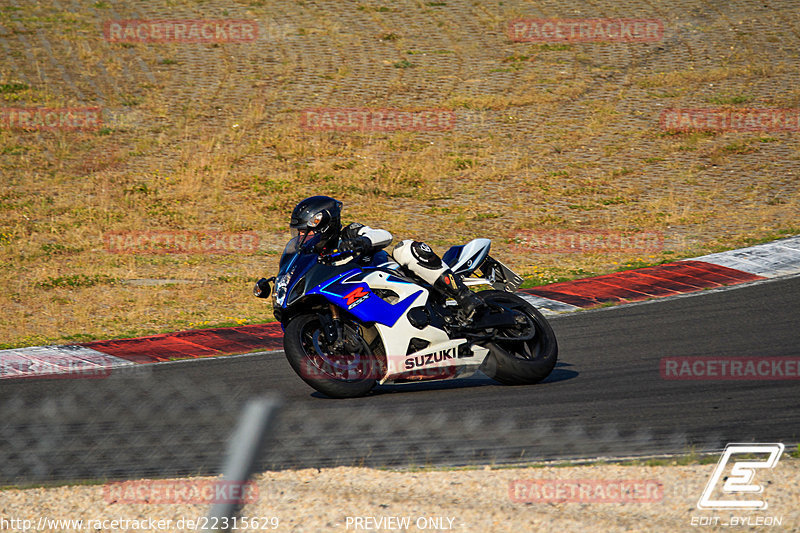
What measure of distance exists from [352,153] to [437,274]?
44.6 ft

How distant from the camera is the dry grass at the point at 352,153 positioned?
14648 millimetres

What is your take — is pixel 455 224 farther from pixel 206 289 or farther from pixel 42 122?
pixel 42 122

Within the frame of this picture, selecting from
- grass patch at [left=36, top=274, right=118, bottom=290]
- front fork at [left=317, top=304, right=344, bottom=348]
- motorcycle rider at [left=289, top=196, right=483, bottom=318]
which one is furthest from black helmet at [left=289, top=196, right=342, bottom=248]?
grass patch at [left=36, top=274, right=118, bottom=290]

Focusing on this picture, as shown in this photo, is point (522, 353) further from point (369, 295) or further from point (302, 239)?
point (302, 239)

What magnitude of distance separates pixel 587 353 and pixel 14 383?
19.5 ft

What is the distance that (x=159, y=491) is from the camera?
5832 mm

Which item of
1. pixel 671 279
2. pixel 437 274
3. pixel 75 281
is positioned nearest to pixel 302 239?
pixel 437 274

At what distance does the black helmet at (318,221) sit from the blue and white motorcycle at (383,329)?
3.6 inches

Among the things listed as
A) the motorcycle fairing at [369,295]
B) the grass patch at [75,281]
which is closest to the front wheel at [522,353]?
the motorcycle fairing at [369,295]

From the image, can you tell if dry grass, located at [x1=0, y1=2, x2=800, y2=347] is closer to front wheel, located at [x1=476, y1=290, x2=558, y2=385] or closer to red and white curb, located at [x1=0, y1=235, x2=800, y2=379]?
red and white curb, located at [x1=0, y1=235, x2=800, y2=379]

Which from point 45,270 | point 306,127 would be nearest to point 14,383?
point 45,270

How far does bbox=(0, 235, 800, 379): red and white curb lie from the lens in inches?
403

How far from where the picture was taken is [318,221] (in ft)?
26.7

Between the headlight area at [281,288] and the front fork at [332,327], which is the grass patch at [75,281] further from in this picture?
the front fork at [332,327]
